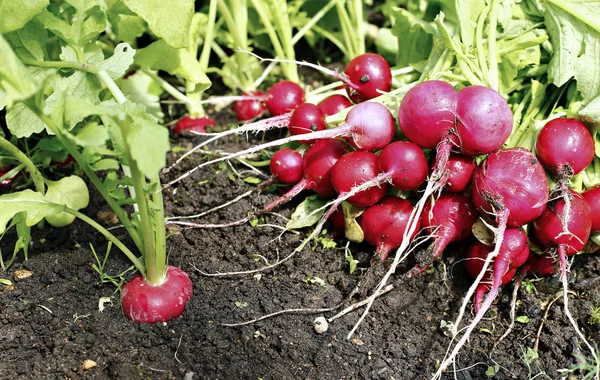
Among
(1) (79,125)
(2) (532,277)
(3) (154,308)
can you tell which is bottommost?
(2) (532,277)

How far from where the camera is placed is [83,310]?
6.87 feet

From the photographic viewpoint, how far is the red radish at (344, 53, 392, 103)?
2578 millimetres

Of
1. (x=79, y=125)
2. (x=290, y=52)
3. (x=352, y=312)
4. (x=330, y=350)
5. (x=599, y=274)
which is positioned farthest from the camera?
(x=290, y=52)

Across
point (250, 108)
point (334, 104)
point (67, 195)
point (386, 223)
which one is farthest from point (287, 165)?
point (67, 195)

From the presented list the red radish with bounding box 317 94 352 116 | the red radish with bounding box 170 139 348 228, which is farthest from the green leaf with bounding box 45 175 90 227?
the red radish with bounding box 317 94 352 116

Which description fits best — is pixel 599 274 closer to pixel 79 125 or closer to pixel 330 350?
pixel 330 350

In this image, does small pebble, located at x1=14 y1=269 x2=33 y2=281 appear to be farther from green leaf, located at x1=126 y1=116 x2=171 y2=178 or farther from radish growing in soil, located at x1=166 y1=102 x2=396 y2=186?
green leaf, located at x1=126 y1=116 x2=171 y2=178

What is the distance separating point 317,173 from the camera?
8.09 feet

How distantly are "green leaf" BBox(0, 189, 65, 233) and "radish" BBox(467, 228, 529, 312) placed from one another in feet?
4.56

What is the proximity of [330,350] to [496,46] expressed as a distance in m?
1.35

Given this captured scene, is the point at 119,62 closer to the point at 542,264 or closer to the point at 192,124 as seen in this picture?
the point at 192,124

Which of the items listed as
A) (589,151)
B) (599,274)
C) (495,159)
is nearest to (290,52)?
(495,159)

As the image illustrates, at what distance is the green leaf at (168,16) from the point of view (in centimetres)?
219

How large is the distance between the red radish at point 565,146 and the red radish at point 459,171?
10.3 inches
